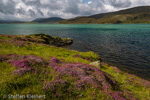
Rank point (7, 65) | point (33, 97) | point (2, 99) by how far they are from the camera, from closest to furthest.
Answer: point (2, 99) → point (33, 97) → point (7, 65)

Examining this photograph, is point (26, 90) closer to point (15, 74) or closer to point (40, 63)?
point (15, 74)

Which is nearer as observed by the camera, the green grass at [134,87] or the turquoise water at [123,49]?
the green grass at [134,87]

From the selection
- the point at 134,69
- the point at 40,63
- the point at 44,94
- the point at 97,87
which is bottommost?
the point at 134,69

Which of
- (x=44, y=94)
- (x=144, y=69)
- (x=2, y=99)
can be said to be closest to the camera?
(x=2, y=99)

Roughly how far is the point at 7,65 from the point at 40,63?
2.73 m

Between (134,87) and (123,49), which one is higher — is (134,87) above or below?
above

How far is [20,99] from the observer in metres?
4.50

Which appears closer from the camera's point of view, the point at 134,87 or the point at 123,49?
the point at 134,87

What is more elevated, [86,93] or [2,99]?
[2,99]

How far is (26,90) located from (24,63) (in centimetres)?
364

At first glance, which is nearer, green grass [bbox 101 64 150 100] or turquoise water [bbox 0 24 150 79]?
green grass [bbox 101 64 150 100]

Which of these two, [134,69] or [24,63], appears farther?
[134,69]

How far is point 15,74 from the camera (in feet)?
20.6

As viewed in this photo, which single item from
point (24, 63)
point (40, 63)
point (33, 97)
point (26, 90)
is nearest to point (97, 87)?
point (33, 97)
